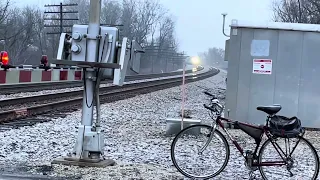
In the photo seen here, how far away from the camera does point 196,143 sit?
6828mm

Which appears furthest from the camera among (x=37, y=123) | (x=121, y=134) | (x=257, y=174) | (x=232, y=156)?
(x=37, y=123)

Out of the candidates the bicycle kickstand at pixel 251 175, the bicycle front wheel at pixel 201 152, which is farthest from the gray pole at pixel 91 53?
the bicycle kickstand at pixel 251 175

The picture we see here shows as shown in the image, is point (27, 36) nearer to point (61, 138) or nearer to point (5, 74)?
point (5, 74)

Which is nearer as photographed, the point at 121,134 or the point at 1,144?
the point at 1,144

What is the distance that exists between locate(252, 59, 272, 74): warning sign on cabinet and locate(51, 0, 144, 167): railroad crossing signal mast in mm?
5829

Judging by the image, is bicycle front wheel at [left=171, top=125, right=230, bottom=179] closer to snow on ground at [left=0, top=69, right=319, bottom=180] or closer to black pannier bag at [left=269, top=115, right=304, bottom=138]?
snow on ground at [left=0, top=69, right=319, bottom=180]

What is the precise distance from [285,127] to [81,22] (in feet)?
207

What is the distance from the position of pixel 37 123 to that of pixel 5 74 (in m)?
5.16

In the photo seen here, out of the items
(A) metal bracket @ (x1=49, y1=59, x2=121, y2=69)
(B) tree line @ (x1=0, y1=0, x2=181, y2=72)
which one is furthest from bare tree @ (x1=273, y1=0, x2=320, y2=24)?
(A) metal bracket @ (x1=49, y1=59, x2=121, y2=69)

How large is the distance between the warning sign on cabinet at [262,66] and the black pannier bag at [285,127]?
5.91 meters

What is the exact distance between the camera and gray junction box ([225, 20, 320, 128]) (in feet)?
39.8

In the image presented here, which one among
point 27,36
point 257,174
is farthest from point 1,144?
point 27,36

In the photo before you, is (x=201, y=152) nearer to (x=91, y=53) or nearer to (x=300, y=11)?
(x=91, y=53)

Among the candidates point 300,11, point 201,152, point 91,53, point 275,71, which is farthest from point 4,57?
point 300,11
